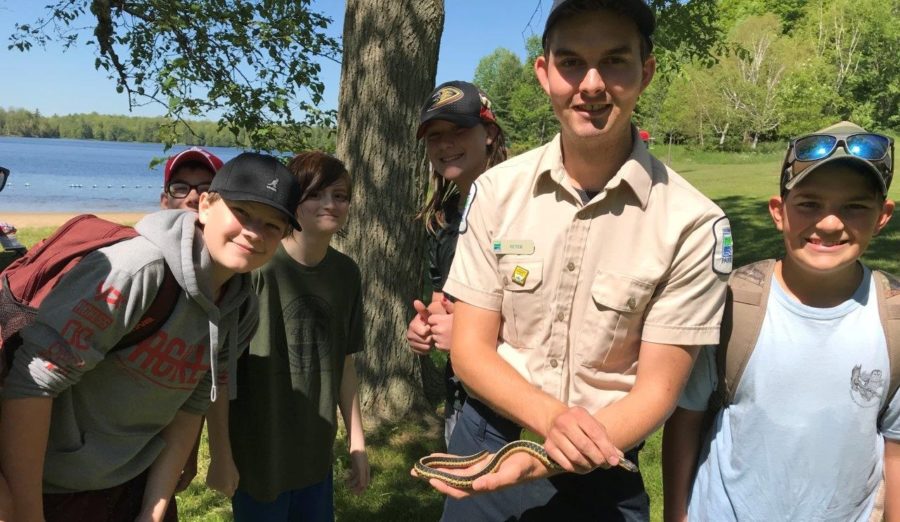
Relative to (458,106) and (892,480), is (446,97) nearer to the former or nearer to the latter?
(458,106)

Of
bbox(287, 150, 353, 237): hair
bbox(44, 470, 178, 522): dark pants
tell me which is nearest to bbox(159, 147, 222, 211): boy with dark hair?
bbox(287, 150, 353, 237): hair

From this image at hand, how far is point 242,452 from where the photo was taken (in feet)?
8.89

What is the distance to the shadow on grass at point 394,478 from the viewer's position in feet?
13.8

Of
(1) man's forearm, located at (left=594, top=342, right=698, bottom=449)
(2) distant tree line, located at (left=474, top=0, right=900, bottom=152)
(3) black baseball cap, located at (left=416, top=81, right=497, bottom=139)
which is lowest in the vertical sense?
(1) man's forearm, located at (left=594, top=342, right=698, bottom=449)

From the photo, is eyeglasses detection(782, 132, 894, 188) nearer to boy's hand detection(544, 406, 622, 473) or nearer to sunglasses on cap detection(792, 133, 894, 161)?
sunglasses on cap detection(792, 133, 894, 161)

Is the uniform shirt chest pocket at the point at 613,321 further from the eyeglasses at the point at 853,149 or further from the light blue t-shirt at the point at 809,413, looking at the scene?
the eyeglasses at the point at 853,149

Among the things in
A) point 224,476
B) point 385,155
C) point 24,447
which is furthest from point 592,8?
point 385,155

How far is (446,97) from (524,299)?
1.21 m

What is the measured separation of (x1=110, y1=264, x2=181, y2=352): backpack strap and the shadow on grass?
255 centimetres

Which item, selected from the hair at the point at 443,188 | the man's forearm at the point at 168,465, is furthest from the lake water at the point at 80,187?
the man's forearm at the point at 168,465

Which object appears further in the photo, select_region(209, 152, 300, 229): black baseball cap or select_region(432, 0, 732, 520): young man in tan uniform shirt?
select_region(209, 152, 300, 229): black baseball cap

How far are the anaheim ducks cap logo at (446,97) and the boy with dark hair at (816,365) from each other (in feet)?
4.36

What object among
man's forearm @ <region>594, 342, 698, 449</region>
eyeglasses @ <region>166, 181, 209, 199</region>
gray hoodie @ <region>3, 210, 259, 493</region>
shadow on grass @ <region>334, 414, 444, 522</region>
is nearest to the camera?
man's forearm @ <region>594, 342, 698, 449</region>

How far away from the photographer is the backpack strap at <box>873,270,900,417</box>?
1893 mm
